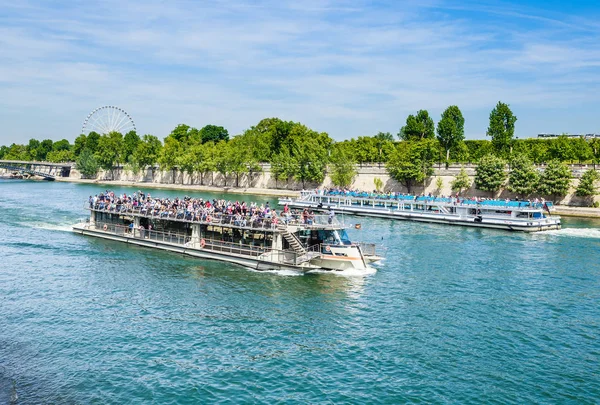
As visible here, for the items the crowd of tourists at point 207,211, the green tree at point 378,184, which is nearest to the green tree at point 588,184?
the green tree at point 378,184

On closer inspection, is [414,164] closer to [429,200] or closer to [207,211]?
[429,200]

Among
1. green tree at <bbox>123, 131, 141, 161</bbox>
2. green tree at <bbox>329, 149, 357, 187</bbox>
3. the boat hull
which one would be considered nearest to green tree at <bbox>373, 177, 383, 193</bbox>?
green tree at <bbox>329, 149, 357, 187</bbox>

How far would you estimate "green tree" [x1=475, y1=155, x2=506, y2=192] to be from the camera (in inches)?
3765

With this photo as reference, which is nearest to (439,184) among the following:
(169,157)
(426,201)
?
(426,201)

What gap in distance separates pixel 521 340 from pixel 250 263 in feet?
67.8

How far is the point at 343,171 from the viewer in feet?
390

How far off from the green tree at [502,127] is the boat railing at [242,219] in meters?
76.3

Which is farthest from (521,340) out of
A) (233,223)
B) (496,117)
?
(496,117)

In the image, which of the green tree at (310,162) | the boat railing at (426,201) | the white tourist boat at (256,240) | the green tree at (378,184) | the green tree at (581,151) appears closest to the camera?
the white tourist boat at (256,240)

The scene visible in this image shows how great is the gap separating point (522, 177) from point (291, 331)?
73.9 meters

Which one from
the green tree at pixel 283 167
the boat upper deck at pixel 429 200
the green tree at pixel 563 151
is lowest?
the boat upper deck at pixel 429 200

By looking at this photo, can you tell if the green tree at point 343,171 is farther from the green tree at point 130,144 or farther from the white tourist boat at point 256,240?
the green tree at point 130,144

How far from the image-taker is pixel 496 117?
363 ft

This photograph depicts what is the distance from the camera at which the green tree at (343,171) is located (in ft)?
389
